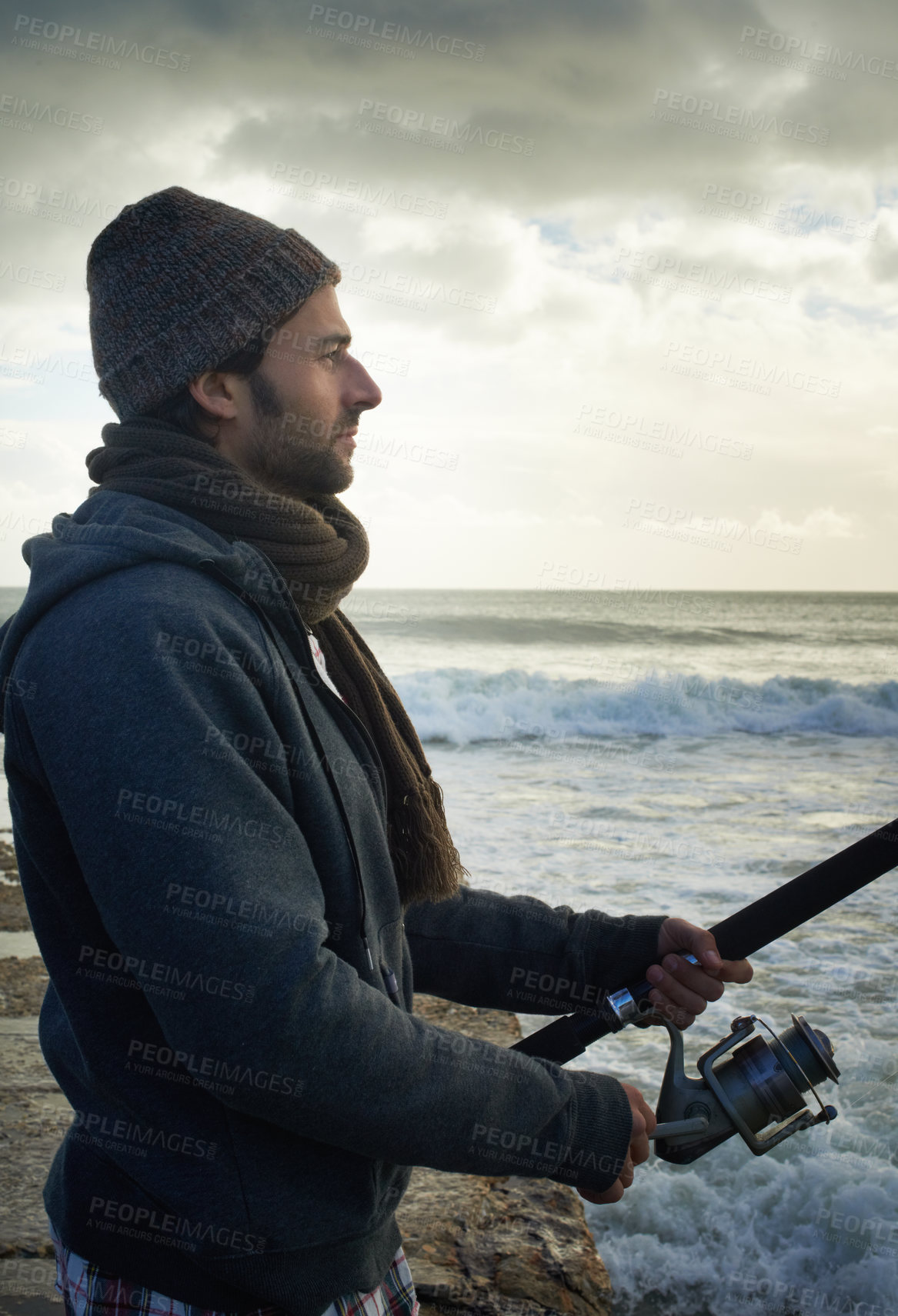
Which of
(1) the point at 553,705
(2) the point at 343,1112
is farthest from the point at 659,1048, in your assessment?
(1) the point at 553,705

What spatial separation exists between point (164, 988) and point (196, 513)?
0.70m

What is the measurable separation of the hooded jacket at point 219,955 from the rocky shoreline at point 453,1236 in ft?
4.09

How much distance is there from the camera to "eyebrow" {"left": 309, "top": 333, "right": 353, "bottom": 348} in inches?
66.1

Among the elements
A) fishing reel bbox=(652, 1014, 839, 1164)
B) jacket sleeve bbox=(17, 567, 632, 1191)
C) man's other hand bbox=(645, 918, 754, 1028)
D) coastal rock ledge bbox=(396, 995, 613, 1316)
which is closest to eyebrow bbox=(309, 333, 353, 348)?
jacket sleeve bbox=(17, 567, 632, 1191)

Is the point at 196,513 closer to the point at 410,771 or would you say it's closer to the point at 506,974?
the point at 410,771

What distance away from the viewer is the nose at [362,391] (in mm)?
1722

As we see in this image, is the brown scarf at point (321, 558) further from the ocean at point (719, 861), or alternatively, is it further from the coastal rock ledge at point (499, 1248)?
A: the ocean at point (719, 861)

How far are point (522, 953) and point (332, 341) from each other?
129 cm

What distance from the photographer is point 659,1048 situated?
178 inches

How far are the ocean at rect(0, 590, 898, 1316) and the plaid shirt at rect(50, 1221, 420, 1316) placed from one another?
224cm

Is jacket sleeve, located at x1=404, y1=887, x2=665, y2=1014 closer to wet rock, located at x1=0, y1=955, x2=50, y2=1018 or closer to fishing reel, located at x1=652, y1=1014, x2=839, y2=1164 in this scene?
fishing reel, located at x1=652, y1=1014, x2=839, y2=1164

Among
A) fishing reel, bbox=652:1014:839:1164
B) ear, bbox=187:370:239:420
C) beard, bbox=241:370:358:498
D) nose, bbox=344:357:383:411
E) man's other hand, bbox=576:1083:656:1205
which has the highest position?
nose, bbox=344:357:383:411

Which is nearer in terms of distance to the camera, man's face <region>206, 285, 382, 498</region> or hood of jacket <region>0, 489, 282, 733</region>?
hood of jacket <region>0, 489, 282, 733</region>

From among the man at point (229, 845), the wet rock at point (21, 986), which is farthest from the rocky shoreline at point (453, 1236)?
the man at point (229, 845)
